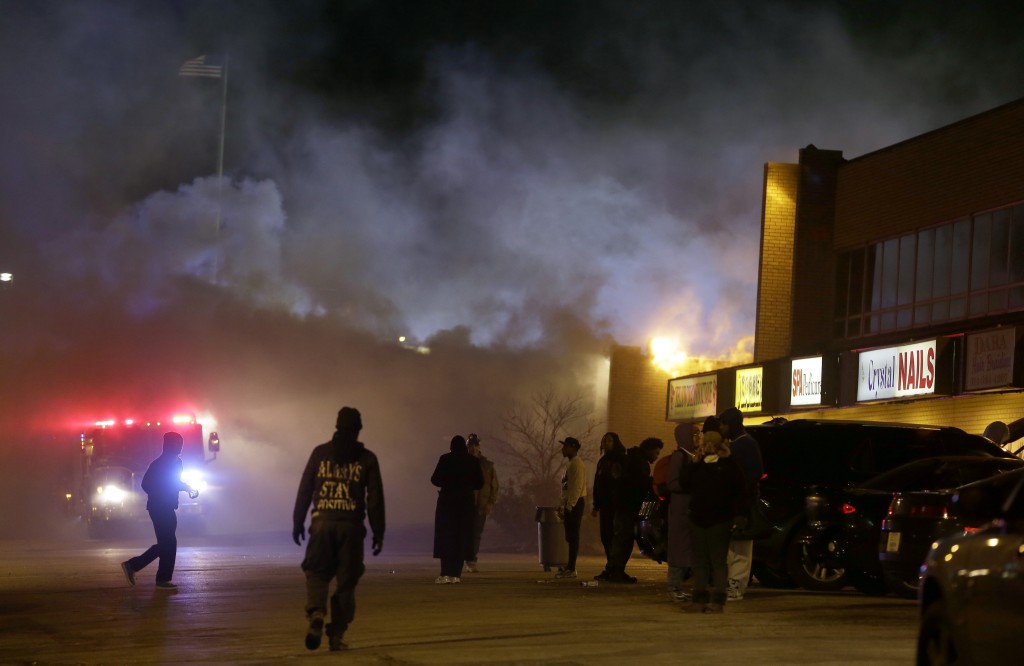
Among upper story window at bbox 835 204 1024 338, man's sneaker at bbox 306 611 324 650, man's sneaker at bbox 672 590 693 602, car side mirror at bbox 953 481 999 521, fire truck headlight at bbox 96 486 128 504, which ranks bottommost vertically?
fire truck headlight at bbox 96 486 128 504

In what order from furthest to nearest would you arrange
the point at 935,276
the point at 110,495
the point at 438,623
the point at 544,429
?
the point at 544,429, the point at 110,495, the point at 935,276, the point at 438,623

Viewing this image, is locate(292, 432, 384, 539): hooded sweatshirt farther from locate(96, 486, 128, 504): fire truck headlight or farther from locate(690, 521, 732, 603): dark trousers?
locate(96, 486, 128, 504): fire truck headlight

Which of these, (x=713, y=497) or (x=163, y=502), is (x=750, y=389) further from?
(x=713, y=497)

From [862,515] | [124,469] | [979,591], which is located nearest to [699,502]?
[862,515]

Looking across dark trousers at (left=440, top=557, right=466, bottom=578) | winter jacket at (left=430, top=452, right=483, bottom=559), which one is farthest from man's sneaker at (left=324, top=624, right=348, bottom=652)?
winter jacket at (left=430, top=452, right=483, bottom=559)

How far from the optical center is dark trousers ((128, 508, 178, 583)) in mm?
15992

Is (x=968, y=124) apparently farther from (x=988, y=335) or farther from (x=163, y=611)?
(x=163, y=611)

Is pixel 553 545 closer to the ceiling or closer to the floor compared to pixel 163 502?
closer to the floor

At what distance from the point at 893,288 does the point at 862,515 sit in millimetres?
15597

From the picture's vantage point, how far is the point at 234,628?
38.5 feet

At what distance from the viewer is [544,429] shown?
137 ft

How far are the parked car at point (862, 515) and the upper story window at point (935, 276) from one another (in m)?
11.5

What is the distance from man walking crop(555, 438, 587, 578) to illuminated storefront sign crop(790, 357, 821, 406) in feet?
37.3

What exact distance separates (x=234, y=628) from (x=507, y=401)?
3489cm
